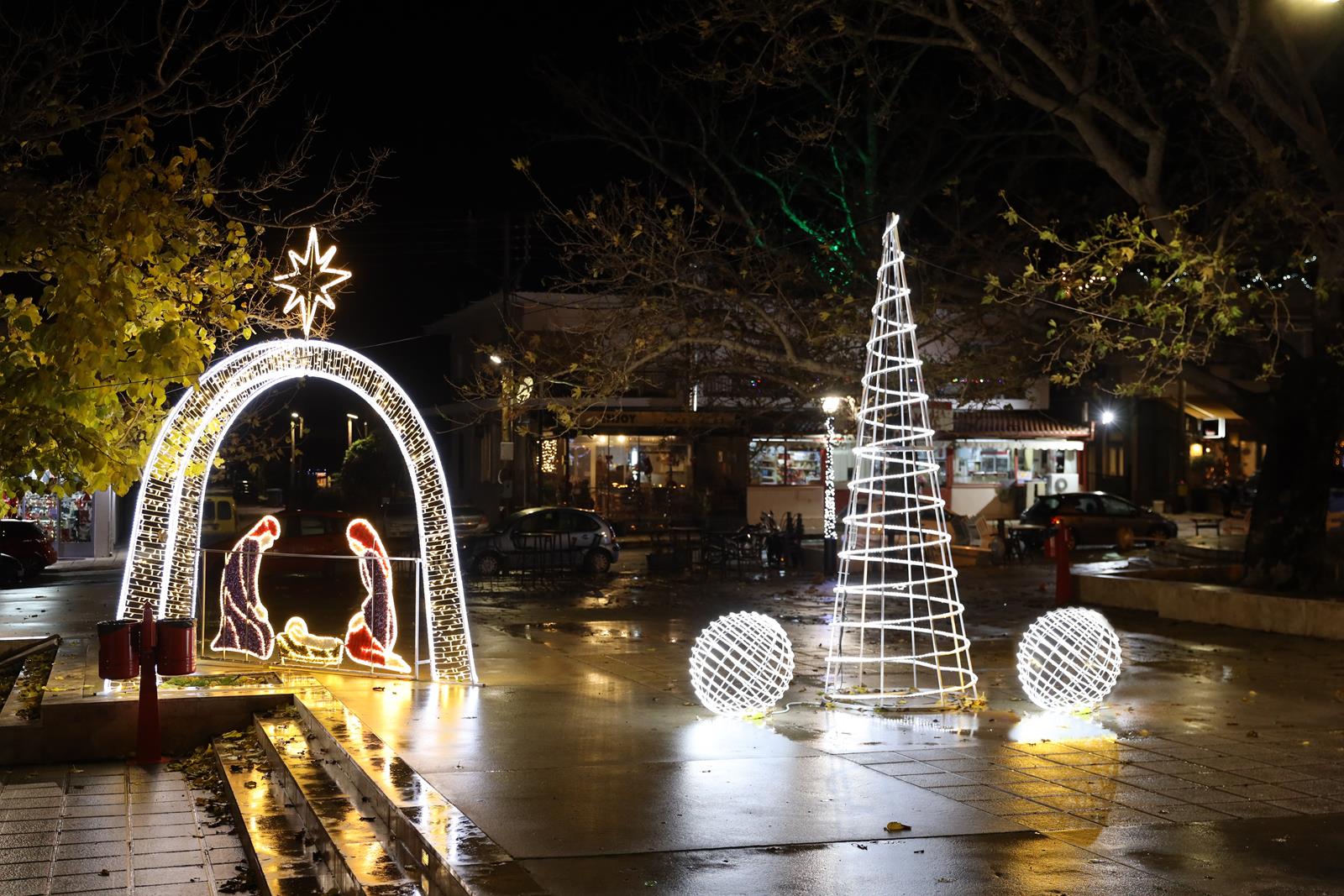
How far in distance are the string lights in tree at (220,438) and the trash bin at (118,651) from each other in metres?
1.72

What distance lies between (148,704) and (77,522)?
22.6m

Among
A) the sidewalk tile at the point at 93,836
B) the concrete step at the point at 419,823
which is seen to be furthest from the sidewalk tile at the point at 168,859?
the concrete step at the point at 419,823

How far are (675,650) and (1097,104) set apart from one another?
25.9 ft

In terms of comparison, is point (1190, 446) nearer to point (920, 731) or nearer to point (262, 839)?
point (920, 731)

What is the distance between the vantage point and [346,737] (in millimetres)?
9305

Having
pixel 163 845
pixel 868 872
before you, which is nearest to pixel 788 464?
pixel 163 845

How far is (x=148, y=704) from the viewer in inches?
416

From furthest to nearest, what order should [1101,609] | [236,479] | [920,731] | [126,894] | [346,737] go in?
1. [236,479]
2. [1101,609]
3. [920,731]
4. [346,737]
5. [126,894]

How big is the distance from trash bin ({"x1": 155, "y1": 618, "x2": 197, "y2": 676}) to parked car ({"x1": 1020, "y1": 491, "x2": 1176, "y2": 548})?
2600 cm

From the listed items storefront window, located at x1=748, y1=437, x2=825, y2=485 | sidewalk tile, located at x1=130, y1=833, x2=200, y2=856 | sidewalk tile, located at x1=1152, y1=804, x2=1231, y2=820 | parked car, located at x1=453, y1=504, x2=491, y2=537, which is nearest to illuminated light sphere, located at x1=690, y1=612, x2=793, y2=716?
sidewalk tile, located at x1=1152, y1=804, x2=1231, y2=820

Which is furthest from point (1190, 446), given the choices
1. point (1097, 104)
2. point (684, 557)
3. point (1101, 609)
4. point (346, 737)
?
point (346, 737)

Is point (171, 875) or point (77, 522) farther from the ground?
point (77, 522)

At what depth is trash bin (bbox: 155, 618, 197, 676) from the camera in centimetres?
1059

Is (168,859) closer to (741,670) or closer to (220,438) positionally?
(741,670)
